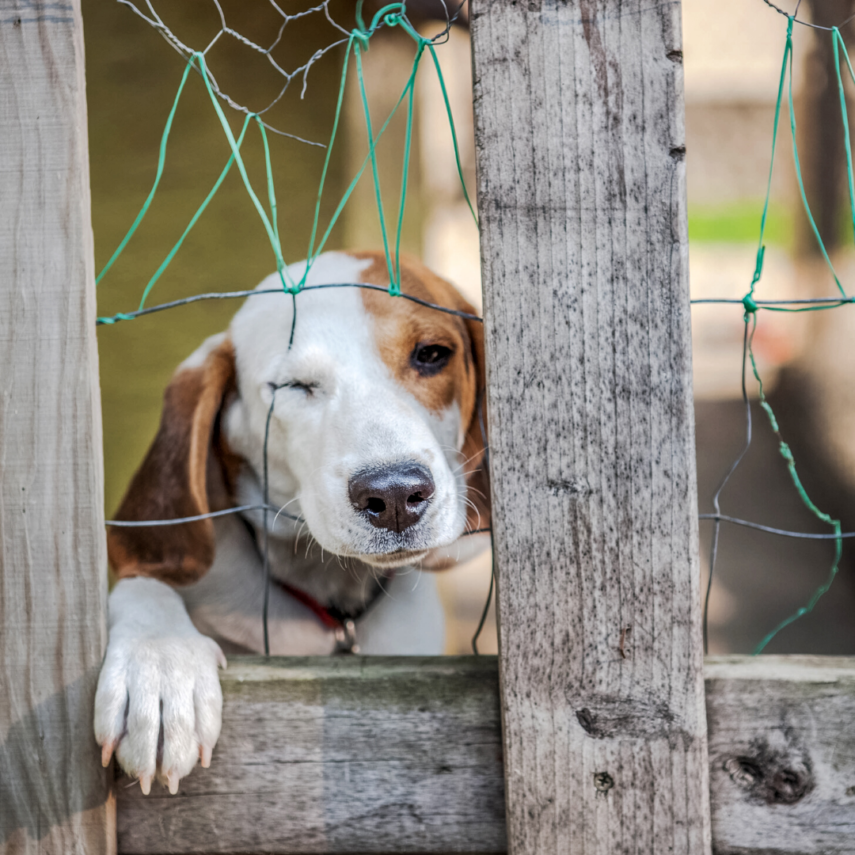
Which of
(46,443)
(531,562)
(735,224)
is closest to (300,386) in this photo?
(46,443)

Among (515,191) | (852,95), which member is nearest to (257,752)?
(515,191)

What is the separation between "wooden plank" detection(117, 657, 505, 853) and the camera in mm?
868

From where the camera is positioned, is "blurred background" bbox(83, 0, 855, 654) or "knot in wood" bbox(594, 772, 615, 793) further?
"blurred background" bbox(83, 0, 855, 654)

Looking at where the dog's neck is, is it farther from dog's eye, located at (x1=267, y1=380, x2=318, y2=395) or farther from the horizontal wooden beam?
the horizontal wooden beam

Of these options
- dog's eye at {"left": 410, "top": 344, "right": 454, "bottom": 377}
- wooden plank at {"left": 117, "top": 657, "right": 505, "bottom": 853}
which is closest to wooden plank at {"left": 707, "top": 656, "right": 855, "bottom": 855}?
wooden plank at {"left": 117, "top": 657, "right": 505, "bottom": 853}

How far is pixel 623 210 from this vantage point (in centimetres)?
81

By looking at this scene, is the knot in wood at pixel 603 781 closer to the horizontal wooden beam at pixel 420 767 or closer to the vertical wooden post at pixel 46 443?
the horizontal wooden beam at pixel 420 767

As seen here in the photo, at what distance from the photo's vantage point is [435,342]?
5.01ft

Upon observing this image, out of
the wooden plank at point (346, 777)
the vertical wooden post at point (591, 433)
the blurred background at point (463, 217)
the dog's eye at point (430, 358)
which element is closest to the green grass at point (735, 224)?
the blurred background at point (463, 217)

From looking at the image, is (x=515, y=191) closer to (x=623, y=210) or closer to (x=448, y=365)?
(x=623, y=210)

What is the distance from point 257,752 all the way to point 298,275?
3.25 ft

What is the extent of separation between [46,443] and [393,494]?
520 millimetres

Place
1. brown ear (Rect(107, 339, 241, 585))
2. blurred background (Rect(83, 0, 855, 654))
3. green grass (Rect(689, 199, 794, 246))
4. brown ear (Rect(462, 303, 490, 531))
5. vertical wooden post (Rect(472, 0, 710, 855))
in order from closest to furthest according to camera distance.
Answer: vertical wooden post (Rect(472, 0, 710, 855)), brown ear (Rect(107, 339, 241, 585)), brown ear (Rect(462, 303, 490, 531)), blurred background (Rect(83, 0, 855, 654)), green grass (Rect(689, 199, 794, 246))

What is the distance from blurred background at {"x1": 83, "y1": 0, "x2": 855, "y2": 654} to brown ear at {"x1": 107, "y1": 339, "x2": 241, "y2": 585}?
1.69 m
